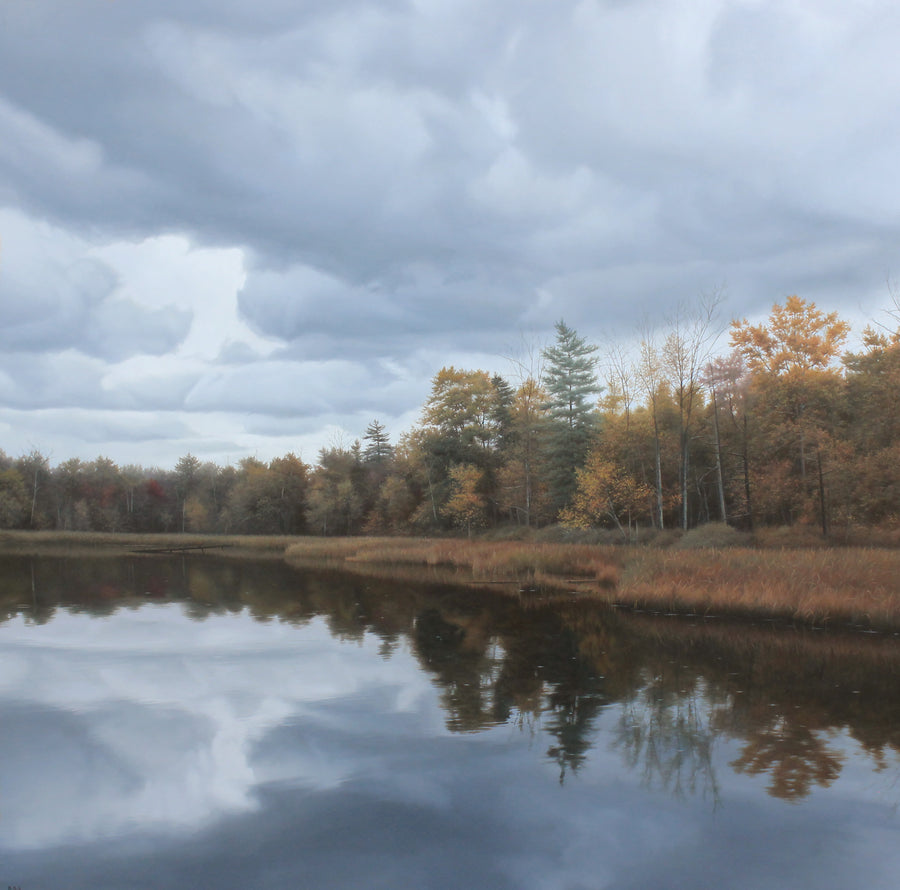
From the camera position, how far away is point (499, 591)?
2648 cm

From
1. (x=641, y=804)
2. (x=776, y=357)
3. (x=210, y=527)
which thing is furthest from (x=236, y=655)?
(x=210, y=527)

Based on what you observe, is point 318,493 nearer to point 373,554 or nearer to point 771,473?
point 373,554

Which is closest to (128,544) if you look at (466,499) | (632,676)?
(466,499)

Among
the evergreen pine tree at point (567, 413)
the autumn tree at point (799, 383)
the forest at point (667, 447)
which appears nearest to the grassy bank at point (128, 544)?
the forest at point (667, 447)

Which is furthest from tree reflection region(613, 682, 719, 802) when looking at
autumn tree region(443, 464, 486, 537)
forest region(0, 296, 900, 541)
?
autumn tree region(443, 464, 486, 537)

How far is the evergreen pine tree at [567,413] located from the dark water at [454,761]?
25.3m

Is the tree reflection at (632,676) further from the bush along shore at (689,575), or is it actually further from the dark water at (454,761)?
the bush along shore at (689,575)

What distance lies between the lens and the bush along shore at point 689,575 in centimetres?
1734

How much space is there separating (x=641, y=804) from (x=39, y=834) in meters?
6.70

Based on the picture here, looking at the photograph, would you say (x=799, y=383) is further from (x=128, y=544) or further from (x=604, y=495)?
(x=128, y=544)

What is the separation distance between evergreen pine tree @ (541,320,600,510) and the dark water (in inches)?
998

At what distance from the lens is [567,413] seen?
145 ft

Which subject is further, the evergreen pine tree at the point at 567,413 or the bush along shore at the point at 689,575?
the evergreen pine tree at the point at 567,413

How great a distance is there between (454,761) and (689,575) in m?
14.6
